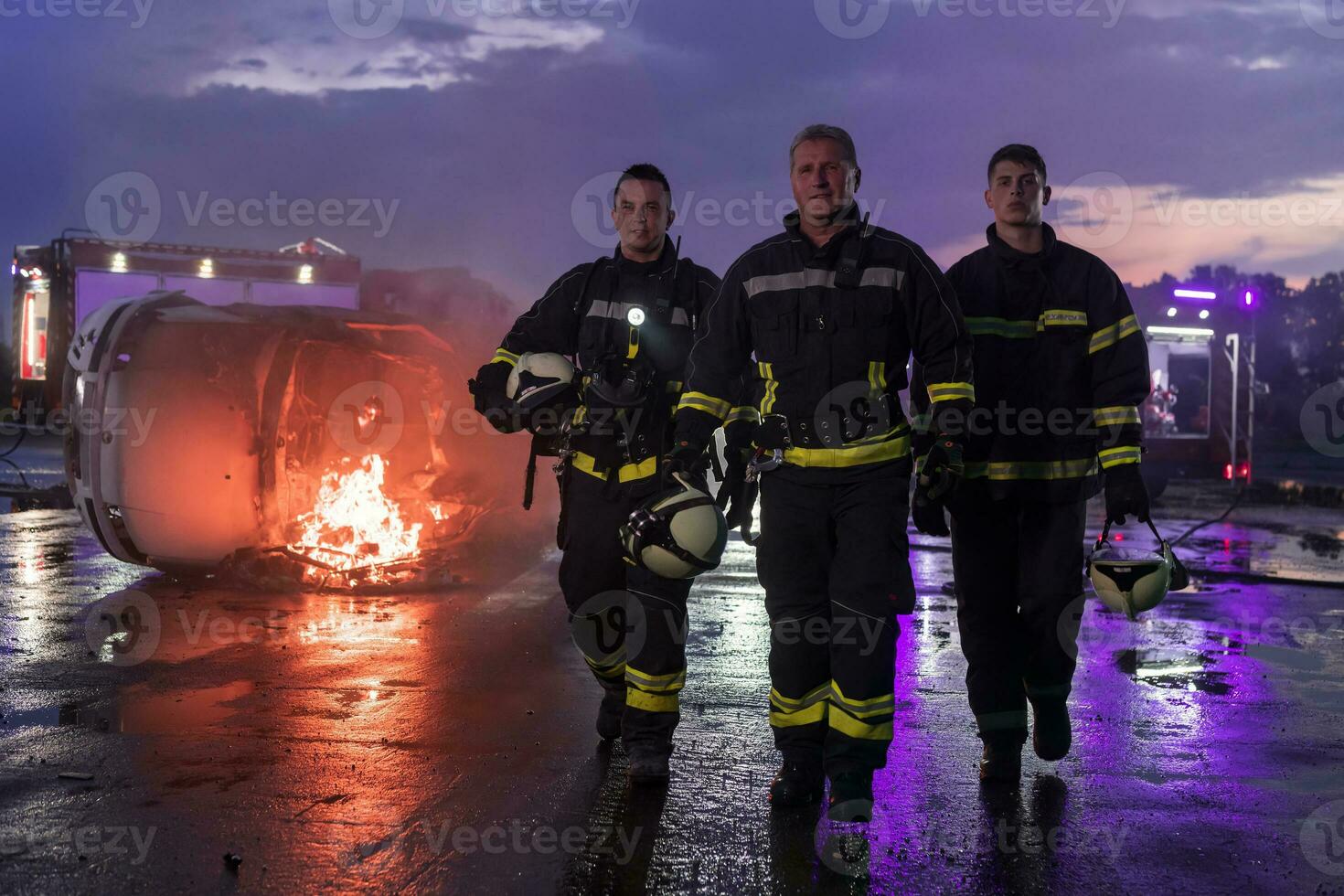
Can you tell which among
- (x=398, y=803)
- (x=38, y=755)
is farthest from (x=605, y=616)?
(x=38, y=755)

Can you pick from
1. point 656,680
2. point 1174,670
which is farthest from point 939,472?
point 1174,670

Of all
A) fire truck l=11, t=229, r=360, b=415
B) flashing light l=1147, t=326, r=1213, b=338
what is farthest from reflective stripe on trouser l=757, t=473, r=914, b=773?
flashing light l=1147, t=326, r=1213, b=338

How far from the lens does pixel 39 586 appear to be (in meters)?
8.00

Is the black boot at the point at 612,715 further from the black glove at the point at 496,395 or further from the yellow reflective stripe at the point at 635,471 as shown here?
the black glove at the point at 496,395

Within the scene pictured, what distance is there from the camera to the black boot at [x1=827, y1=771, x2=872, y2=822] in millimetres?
3652

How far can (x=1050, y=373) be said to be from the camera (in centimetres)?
438

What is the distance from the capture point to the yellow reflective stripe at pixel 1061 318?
435 cm

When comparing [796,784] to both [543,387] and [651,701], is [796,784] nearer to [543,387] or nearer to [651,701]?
[651,701]

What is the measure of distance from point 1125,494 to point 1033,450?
1.10ft

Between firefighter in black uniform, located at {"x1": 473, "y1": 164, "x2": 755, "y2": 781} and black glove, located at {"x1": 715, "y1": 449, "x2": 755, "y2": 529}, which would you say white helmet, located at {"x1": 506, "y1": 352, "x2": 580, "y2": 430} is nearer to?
firefighter in black uniform, located at {"x1": 473, "y1": 164, "x2": 755, "y2": 781}

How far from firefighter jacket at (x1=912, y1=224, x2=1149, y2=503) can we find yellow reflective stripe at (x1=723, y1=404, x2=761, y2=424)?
0.57m

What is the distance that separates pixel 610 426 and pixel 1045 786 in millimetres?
1912

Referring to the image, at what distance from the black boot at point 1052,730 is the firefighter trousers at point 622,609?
1.27 meters

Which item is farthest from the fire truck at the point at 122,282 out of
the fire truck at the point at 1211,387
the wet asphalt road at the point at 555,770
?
the fire truck at the point at 1211,387
